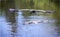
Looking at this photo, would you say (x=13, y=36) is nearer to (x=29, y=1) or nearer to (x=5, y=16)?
(x=5, y=16)

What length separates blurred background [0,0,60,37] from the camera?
2.43m

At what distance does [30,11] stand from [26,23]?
0.74m

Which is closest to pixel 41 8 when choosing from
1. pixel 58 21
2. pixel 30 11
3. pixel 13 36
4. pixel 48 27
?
pixel 30 11

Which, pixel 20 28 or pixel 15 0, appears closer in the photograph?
pixel 20 28

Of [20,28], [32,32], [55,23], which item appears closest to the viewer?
[32,32]

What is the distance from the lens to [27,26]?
2.76m

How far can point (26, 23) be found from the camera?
2.91m

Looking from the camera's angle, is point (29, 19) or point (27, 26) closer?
point (27, 26)

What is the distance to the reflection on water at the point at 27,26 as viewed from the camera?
7.80 ft

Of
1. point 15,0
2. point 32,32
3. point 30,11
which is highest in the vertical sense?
point 15,0

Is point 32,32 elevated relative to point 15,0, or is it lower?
lower

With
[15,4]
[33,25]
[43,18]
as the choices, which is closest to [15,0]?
[15,4]

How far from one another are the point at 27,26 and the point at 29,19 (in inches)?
14.9

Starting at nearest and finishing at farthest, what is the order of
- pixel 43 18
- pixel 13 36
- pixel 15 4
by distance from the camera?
pixel 13 36 → pixel 43 18 → pixel 15 4
